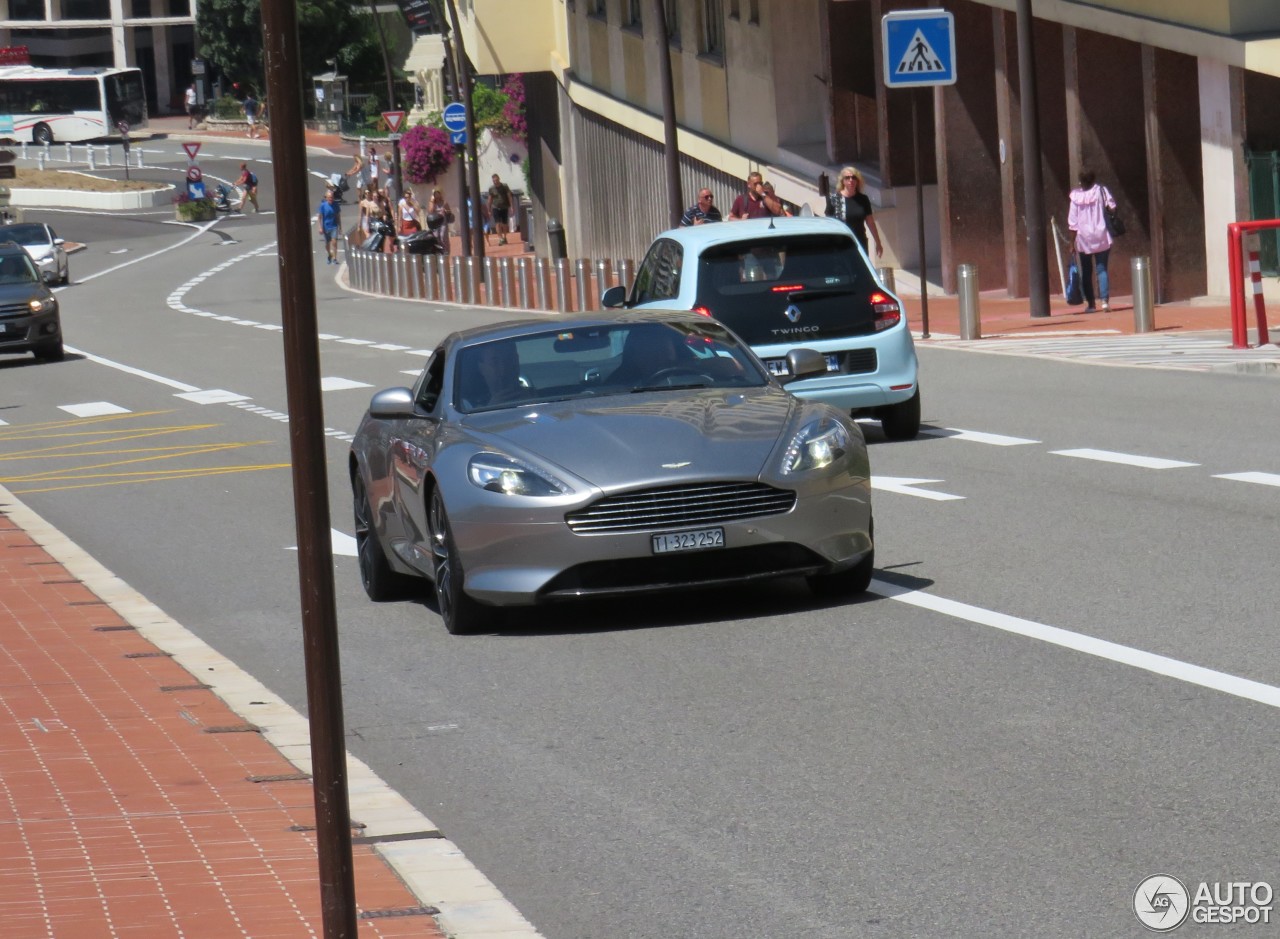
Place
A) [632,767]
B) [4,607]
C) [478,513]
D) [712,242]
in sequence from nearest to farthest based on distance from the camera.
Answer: [632,767]
[478,513]
[4,607]
[712,242]

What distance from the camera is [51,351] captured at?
1330 inches

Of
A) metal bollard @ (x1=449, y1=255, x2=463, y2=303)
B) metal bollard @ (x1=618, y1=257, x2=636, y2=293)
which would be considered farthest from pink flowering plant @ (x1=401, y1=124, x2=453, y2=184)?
metal bollard @ (x1=618, y1=257, x2=636, y2=293)

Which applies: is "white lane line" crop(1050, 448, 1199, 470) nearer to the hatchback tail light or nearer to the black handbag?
the hatchback tail light

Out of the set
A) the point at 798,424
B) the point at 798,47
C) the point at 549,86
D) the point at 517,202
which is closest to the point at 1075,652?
the point at 798,424

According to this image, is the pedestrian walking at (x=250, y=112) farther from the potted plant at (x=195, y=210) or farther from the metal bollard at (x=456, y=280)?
the metal bollard at (x=456, y=280)

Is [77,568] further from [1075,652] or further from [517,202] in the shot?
[517,202]

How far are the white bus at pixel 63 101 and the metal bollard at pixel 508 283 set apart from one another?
240 ft

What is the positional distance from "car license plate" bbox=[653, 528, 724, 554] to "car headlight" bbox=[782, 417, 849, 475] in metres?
0.41

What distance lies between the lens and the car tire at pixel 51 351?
110ft

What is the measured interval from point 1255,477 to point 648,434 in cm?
524

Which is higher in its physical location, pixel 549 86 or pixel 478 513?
pixel 549 86

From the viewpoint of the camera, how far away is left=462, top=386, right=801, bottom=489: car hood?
987 cm

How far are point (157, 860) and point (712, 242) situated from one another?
11414 mm

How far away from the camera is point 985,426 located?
1806 centimetres
